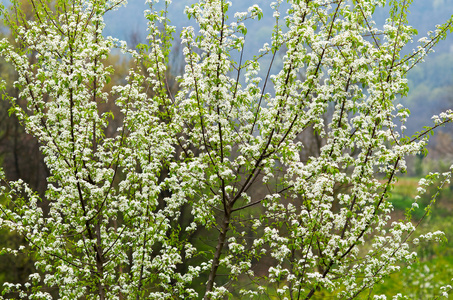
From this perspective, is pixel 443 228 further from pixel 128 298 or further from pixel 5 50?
pixel 5 50

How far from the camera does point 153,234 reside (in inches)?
304

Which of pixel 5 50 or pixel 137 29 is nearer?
pixel 5 50

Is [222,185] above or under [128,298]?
above

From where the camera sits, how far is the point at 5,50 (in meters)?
7.67

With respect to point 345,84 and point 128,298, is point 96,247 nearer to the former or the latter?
point 128,298

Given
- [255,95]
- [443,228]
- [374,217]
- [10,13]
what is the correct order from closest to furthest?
[374,217], [255,95], [10,13], [443,228]

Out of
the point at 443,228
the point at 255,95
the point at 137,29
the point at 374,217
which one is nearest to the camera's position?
the point at 374,217

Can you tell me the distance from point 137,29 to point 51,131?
47.5 ft

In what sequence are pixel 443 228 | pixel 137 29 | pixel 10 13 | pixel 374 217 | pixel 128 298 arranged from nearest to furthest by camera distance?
pixel 374 217 → pixel 128 298 → pixel 10 13 → pixel 137 29 → pixel 443 228

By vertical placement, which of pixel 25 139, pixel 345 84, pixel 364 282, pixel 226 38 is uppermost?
pixel 25 139

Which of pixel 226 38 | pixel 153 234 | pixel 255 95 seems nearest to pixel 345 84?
pixel 255 95

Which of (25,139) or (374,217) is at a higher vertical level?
(25,139)

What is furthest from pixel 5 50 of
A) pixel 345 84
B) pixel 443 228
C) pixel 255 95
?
Answer: pixel 443 228

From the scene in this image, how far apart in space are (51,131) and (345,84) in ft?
16.9
